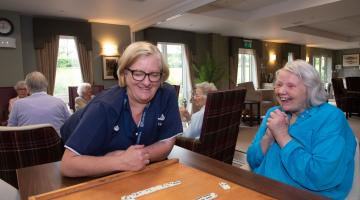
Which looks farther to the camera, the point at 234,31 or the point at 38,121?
the point at 234,31

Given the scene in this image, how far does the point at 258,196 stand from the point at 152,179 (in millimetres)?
353

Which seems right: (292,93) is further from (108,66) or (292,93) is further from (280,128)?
(108,66)

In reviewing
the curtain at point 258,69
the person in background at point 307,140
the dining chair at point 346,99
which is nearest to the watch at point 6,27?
the person in background at point 307,140

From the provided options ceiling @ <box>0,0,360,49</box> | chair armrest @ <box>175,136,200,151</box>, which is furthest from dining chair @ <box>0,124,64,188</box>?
ceiling @ <box>0,0,360,49</box>

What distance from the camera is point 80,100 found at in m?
3.89

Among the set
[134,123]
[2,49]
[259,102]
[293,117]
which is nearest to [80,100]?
[2,49]

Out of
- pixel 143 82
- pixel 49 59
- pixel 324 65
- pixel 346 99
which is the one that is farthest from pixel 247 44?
pixel 143 82

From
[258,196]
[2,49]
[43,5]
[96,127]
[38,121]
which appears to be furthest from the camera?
[2,49]

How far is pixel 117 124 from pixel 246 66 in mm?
9516

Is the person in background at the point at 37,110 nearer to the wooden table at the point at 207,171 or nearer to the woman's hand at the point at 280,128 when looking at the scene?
the wooden table at the point at 207,171

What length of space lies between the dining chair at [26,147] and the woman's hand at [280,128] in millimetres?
1310

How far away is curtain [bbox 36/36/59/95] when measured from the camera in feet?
18.7

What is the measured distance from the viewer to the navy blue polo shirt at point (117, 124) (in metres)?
1.04

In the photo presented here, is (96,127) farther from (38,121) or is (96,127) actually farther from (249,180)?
(38,121)
